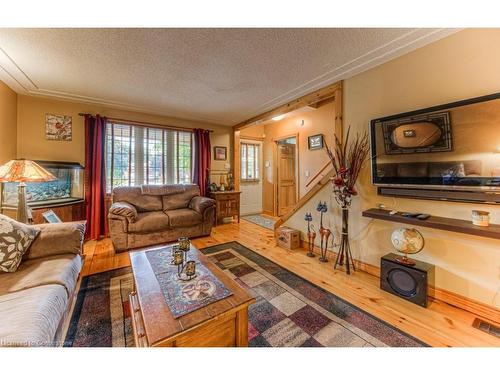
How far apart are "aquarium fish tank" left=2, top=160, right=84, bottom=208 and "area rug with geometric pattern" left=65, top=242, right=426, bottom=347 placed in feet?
5.52

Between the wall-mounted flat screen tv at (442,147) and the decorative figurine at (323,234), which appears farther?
the decorative figurine at (323,234)

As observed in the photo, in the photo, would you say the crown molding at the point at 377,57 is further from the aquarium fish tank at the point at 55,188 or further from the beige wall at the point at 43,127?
the aquarium fish tank at the point at 55,188

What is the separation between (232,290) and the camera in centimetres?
125

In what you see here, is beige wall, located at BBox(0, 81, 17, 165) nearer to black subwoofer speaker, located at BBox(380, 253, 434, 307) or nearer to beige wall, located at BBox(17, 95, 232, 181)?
beige wall, located at BBox(17, 95, 232, 181)

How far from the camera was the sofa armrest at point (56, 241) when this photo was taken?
1.65m

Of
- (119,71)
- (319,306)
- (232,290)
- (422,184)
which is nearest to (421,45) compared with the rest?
(422,184)

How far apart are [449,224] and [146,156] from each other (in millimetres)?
4561

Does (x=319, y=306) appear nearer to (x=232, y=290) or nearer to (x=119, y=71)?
(x=232, y=290)

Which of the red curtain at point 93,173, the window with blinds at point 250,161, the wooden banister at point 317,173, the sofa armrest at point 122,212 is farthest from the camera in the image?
the window with blinds at point 250,161

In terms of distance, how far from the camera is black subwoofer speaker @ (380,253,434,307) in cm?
173

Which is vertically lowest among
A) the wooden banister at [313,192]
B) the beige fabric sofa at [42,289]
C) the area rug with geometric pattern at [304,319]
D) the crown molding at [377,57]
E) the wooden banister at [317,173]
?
the area rug with geometric pattern at [304,319]

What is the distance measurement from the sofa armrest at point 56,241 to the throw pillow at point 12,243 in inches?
2.5

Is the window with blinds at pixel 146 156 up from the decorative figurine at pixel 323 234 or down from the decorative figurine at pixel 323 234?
up

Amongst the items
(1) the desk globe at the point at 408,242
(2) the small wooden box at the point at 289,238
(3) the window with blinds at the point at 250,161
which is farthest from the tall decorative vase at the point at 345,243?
(3) the window with blinds at the point at 250,161
